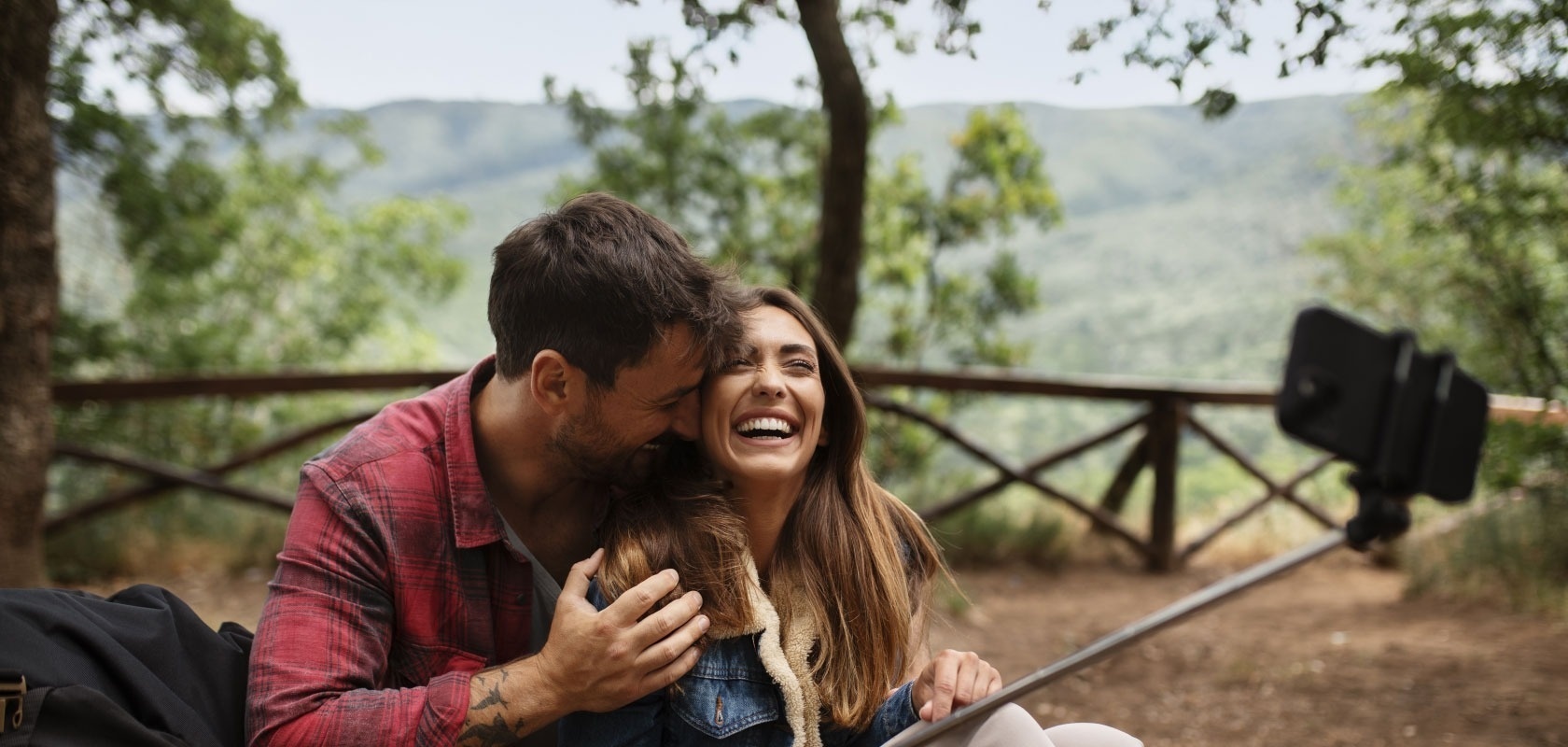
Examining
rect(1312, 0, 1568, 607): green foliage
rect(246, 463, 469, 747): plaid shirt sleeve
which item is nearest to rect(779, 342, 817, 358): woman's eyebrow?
rect(246, 463, 469, 747): plaid shirt sleeve

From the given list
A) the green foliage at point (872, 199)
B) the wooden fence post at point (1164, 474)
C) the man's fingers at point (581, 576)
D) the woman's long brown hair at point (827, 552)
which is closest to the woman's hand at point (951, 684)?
the woman's long brown hair at point (827, 552)

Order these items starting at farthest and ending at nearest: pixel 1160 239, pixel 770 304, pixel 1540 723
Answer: pixel 1160 239 → pixel 1540 723 → pixel 770 304

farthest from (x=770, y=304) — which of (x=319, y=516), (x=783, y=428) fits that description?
(x=319, y=516)

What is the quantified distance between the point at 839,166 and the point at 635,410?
2.90 meters

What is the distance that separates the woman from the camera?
185 centimetres

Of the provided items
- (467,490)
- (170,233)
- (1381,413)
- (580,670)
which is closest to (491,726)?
(580,670)

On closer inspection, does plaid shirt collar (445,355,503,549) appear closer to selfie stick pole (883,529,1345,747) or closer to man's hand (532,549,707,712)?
man's hand (532,549,707,712)

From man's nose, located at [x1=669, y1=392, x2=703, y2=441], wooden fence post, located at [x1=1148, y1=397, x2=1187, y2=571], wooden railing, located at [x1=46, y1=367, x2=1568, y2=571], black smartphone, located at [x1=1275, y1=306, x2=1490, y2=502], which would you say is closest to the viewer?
black smartphone, located at [x1=1275, y1=306, x2=1490, y2=502]

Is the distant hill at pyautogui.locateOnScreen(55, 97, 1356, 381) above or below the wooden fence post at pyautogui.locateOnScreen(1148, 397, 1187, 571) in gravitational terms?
above

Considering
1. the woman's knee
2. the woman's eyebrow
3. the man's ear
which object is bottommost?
the woman's knee

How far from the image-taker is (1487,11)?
133 inches

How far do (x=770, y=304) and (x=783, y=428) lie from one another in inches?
11.3

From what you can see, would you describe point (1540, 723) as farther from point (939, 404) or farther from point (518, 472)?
point (939, 404)

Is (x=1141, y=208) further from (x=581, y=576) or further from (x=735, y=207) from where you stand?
(x=581, y=576)
